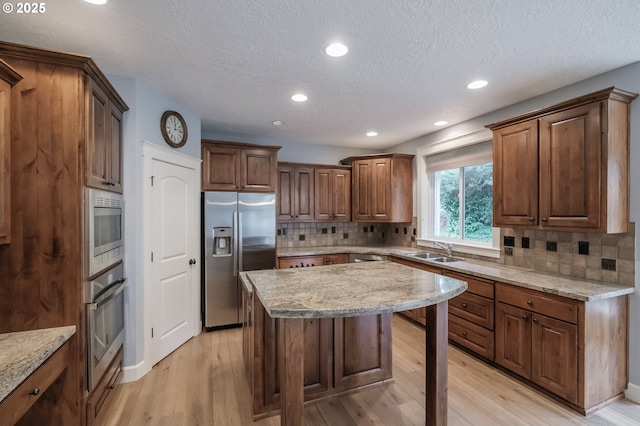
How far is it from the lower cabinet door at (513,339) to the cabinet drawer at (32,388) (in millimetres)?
3181

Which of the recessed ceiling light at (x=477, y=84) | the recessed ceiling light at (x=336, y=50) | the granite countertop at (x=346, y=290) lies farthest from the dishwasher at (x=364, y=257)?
the recessed ceiling light at (x=336, y=50)

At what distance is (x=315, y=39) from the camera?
74.9 inches

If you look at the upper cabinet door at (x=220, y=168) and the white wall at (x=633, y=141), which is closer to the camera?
the white wall at (x=633, y=141)

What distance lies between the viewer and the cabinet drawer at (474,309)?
108 inches

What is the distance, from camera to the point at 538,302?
232cm

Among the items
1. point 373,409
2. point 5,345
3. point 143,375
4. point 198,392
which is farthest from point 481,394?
point 5,345

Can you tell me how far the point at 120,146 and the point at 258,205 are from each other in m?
1.71

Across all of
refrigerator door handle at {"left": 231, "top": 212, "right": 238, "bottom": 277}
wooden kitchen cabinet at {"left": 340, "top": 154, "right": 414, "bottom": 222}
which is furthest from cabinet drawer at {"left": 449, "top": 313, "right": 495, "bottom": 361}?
refrigerator door handle at {"left": 231, "top": 212, "right": 238, "bottom": 277}

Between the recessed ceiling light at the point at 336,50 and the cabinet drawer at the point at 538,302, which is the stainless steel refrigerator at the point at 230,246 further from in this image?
the cabinet drawer at the point at 538,302

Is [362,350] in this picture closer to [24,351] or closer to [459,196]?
[24,351]

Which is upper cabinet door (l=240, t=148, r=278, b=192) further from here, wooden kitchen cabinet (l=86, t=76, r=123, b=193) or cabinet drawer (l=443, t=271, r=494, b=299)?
cabinet drawer (l=443, t=271, r=494, b=299)

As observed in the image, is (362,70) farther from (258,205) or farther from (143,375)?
(143,375)

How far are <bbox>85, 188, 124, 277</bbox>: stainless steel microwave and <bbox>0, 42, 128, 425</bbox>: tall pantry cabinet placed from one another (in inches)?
4.5

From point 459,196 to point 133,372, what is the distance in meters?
4.10
